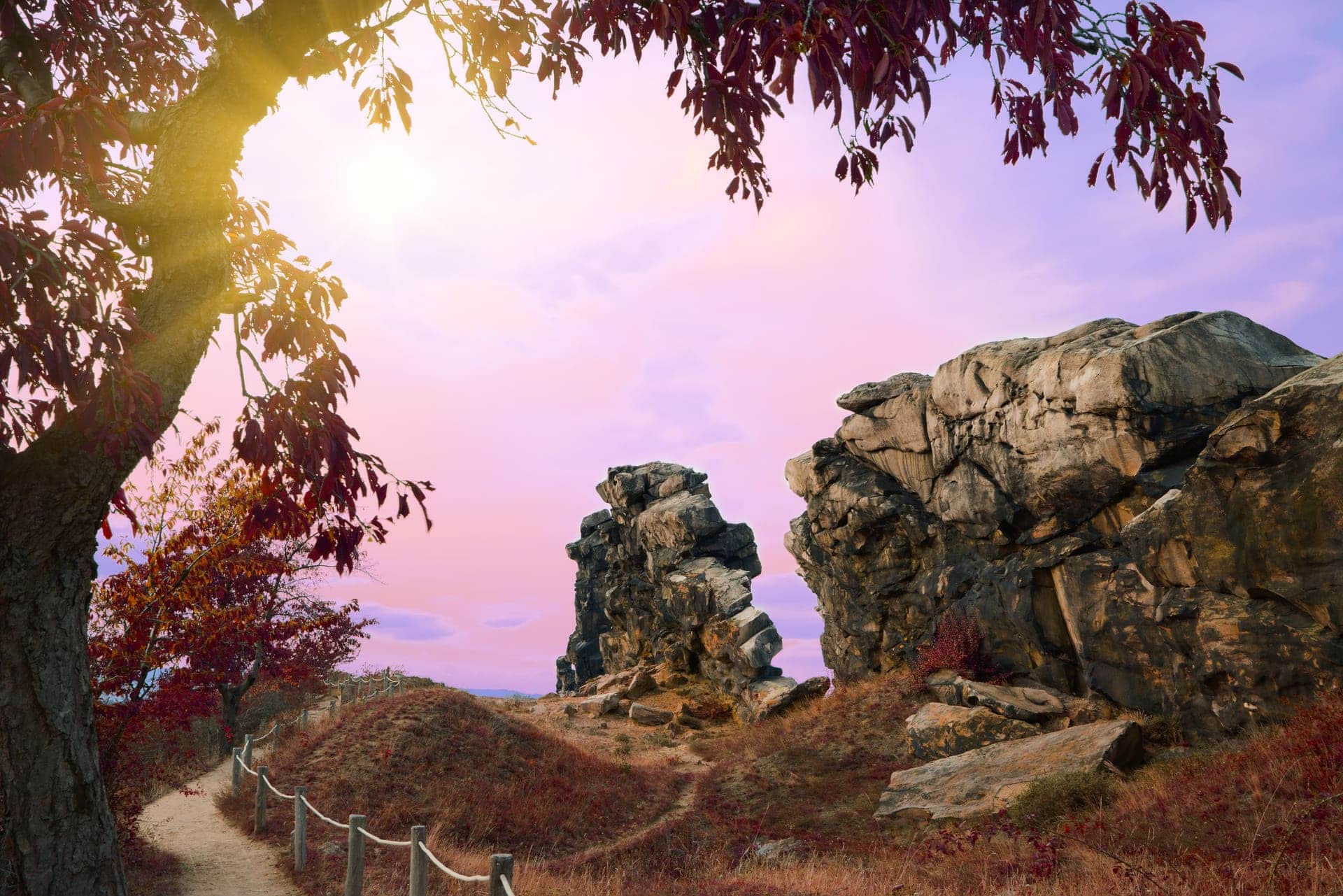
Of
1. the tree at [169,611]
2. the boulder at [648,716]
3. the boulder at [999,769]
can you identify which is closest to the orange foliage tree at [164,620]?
the tree at [169,611]

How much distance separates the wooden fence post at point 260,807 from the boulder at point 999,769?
13.1m

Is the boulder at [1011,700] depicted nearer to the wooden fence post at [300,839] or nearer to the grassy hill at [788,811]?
the grassy hill at [788,811]

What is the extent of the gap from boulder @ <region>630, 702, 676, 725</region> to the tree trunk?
27.8 meters

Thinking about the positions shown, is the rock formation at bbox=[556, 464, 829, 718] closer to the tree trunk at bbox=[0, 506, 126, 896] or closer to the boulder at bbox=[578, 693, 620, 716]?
the boulder at bbox=[578, 693, 620, 716]

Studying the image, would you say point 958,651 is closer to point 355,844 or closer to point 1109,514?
point 1109,514

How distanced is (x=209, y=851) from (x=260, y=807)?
4.06 feet

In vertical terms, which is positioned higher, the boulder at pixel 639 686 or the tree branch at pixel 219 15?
the tree branch at pixel 219 15

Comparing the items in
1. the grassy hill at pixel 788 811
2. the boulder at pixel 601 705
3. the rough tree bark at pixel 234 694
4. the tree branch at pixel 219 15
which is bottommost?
the grassy hill at pixel 788 811

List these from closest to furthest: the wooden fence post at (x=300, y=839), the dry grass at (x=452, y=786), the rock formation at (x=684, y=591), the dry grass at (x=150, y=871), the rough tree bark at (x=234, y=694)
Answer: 1. the dry grass at (x=150, y=871)
2. the wooden fence post at (x=300, y=839)
3. the dry grass at (x=452, y=786)
4. the rough tree bark at (x=234, y=694)
5. the rock formation at (x=684, y=591)

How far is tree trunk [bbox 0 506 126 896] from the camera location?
207 inches

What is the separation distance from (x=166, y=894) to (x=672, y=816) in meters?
10.3

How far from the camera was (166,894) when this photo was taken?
12031 millimetres

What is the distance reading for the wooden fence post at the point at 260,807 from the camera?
16047 millimetres

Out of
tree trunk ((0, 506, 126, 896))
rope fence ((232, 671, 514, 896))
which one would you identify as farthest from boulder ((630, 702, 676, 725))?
tree trunk ((0, 506, 126, 896))
